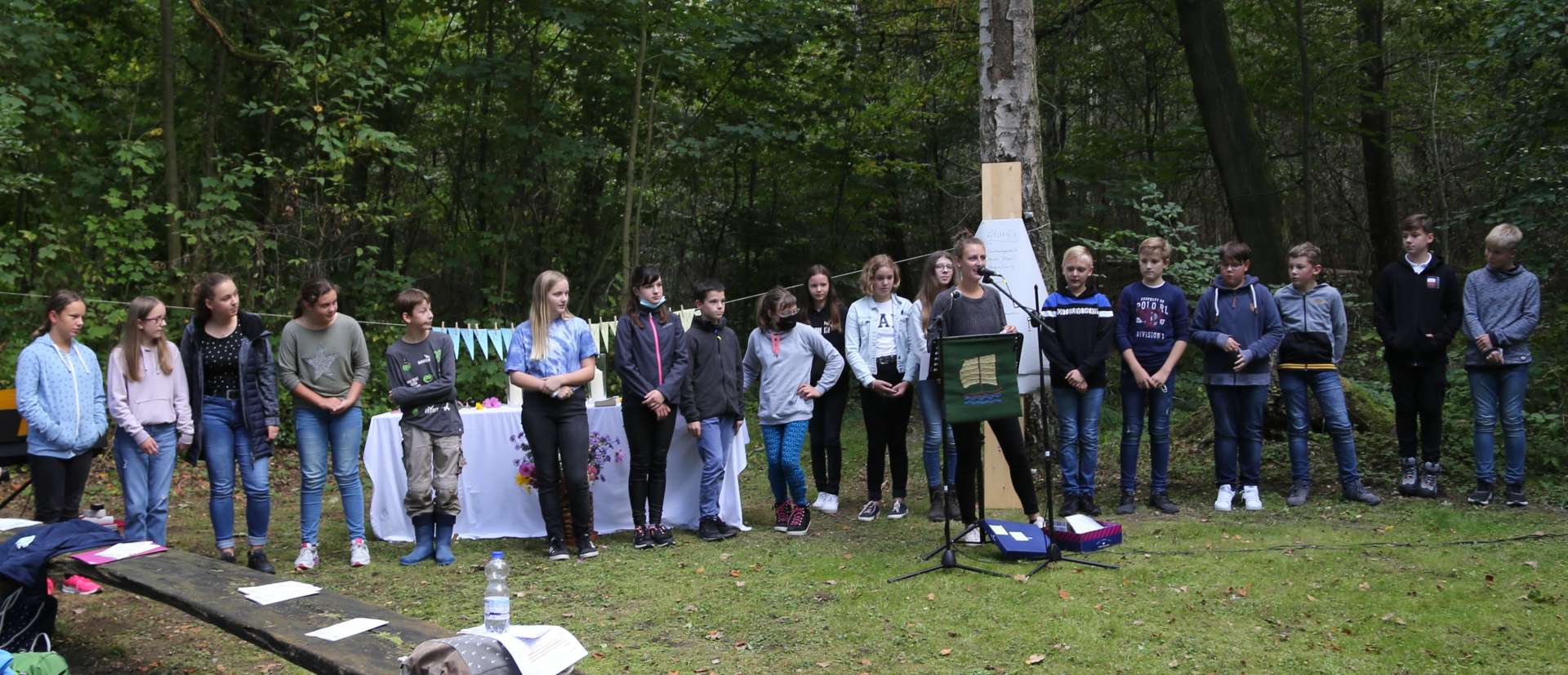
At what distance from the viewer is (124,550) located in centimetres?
441

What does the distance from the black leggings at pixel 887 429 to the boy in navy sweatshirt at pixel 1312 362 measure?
2.38 meters

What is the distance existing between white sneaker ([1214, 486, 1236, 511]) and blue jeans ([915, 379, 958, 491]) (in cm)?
165

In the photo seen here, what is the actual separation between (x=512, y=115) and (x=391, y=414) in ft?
19.8

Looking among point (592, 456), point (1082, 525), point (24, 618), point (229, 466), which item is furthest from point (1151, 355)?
point (24, 618)

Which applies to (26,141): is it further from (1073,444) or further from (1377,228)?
(1377,228)

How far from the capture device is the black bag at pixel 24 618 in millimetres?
4246

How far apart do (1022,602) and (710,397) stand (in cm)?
242

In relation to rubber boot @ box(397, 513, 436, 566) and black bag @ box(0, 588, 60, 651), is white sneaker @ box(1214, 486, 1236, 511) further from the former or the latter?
black bag @ box(0, 588, 60, 651)

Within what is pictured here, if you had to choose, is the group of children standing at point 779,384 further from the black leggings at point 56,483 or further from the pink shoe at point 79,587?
the pink shoe at point 79,587

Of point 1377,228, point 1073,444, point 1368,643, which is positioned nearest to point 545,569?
point 1073,444

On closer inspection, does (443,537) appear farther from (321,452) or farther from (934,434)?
(934,434)

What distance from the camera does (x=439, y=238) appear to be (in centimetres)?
1318

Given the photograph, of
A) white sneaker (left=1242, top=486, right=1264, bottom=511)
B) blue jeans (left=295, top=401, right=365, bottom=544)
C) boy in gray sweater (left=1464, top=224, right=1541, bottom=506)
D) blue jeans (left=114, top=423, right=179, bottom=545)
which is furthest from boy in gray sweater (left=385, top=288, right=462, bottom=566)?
boy in gray sweater (left=1464, top=224, right=1541, bottom=506)

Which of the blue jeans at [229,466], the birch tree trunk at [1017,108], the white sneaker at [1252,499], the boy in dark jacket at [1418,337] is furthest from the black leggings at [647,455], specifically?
the boy in dark jacket at [1418,337]
